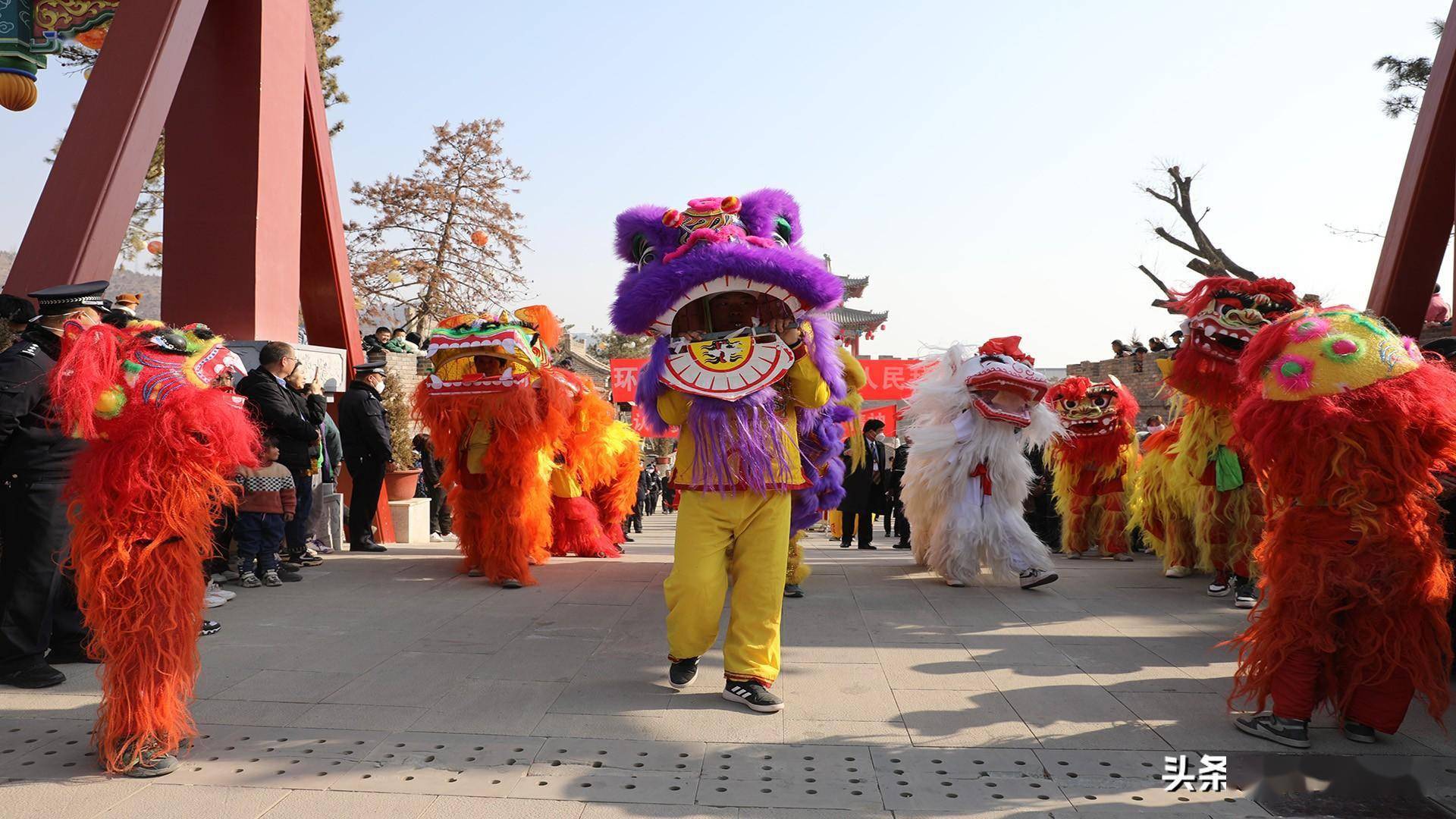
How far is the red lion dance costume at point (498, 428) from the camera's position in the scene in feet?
21.2

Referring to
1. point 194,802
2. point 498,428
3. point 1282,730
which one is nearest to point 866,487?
point 498,428

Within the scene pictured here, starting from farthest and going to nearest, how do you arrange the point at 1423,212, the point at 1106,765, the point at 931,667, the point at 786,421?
the point at 1423,212 < the point at 931,667 < the point at 786,421 < the point at 1106,765

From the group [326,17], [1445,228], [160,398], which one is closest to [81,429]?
[160,398]

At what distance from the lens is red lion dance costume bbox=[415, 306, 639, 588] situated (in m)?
6.46

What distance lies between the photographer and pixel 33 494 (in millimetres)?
3828

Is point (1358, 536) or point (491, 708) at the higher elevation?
point (1358, 536)

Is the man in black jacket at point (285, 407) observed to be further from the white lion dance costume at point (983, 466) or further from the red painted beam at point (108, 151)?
the white lion dance costume at point (983, 466)

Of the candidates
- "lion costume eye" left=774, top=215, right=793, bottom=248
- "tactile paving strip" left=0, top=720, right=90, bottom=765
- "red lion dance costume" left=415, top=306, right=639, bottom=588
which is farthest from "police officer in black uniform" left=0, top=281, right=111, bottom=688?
"lion costume eye" left=774, top=215, right=793, bottom=248

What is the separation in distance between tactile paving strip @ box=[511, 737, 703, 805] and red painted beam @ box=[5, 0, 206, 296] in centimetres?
491

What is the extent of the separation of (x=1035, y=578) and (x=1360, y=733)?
2987 mm

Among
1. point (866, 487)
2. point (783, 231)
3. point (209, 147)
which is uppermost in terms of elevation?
point (209, 147)

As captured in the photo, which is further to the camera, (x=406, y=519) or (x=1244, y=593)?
(x=406, y=519)

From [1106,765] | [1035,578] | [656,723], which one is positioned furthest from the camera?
[1035,578]

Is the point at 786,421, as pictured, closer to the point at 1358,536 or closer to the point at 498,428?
the point at 1358,536
